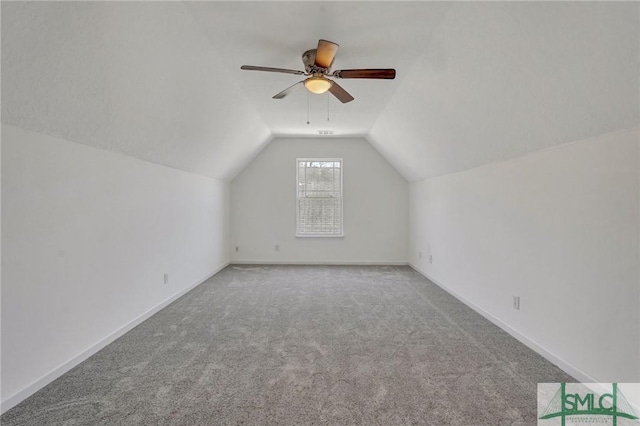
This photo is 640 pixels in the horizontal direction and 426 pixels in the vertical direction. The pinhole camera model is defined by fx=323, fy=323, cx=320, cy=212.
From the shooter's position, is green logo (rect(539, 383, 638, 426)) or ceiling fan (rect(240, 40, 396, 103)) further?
ceiling fan (rect(240, 40, 396, 103))

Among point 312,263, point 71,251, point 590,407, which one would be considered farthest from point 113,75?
point 312,263

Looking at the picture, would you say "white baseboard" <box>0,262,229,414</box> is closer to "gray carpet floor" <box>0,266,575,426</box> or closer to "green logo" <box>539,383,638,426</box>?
"gray carpet floor" <box>0,266,575,426</box>

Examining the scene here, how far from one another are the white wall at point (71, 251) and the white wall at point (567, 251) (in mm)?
3672

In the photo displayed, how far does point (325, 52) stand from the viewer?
94.0 inches

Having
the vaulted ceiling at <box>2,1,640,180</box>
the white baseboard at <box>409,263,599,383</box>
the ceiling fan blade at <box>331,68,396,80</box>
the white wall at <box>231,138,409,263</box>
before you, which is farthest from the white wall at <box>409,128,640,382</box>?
the white wall at <box>231,138,409,263</box>

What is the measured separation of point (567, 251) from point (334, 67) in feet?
8.35

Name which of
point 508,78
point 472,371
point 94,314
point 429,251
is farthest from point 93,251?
point 429,251

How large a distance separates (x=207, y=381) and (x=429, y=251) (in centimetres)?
419

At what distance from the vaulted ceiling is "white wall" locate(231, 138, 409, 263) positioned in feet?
8.65

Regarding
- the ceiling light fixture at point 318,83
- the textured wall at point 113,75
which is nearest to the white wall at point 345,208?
the textured wall at point 113,75

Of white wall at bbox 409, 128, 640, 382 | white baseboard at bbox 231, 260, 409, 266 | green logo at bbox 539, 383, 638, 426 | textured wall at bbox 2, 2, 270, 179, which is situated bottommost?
green logo at bbox 539, 383, 638, 426

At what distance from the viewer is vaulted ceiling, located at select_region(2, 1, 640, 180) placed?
1.70m

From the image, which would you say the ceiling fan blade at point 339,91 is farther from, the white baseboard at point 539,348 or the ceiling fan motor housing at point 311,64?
the white baseboard at point 539,348

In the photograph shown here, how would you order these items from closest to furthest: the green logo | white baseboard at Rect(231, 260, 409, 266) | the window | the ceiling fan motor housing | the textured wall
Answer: the textured wall → the green logo → the ceiling fan motor housing → white baseboard at Rect(231, 260, 409, 266) → the window
